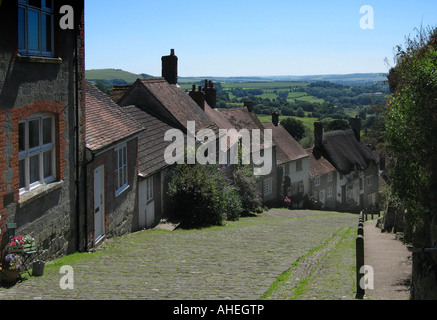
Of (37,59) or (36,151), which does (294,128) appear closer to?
(36,151)

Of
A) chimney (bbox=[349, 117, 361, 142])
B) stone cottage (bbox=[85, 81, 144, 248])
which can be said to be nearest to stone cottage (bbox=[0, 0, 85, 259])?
stone cottage (bbox=[85, 81, 144, 248])

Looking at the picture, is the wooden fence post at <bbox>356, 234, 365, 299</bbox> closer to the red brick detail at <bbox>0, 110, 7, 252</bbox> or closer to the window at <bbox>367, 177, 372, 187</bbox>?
the red brick detail at <bbox>0, 110, 7, 252</bbox>

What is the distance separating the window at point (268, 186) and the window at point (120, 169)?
24.6m

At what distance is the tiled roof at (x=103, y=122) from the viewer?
14.0 m

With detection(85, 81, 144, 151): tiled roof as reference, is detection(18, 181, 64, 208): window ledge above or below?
below

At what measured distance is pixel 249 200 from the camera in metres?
31.8

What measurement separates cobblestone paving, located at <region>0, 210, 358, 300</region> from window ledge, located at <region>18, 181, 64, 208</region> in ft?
4.96

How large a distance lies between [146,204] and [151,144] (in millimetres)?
3624

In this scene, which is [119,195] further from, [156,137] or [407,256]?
[407,256]

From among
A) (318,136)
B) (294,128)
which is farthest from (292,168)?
(294,128)

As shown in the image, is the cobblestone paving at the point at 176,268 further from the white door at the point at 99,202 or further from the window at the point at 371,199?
the window at the point at 371,199

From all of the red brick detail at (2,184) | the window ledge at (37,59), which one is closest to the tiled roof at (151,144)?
the window ledge at (37,59)

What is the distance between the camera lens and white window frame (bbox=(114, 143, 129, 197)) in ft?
52.6

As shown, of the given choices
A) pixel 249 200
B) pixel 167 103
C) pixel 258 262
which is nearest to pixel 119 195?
pixel 258 262
